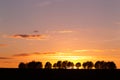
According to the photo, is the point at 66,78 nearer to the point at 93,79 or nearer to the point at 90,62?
the point at 93,79

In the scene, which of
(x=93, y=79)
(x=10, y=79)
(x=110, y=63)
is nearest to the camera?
(x=10, y=79)

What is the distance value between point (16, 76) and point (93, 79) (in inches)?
537

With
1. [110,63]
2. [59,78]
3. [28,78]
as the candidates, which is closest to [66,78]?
[59,78]

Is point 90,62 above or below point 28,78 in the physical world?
above

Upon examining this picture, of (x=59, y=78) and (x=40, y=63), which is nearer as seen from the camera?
(x=59, y=78)

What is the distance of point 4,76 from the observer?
3000 inches

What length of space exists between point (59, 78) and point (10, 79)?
1010cm

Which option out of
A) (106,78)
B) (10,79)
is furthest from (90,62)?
(10,79)

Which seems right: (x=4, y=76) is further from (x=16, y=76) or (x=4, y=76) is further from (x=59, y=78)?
(x=59, y=78)

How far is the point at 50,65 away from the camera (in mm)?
138625

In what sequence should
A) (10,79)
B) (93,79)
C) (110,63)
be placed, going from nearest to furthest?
1. (10,79)
2. (93,79)
3. (110,63)

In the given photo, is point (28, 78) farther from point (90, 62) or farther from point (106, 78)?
point (90, 62)

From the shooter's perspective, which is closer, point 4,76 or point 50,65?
point 4,76

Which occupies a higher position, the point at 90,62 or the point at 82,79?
the point at 90,62
